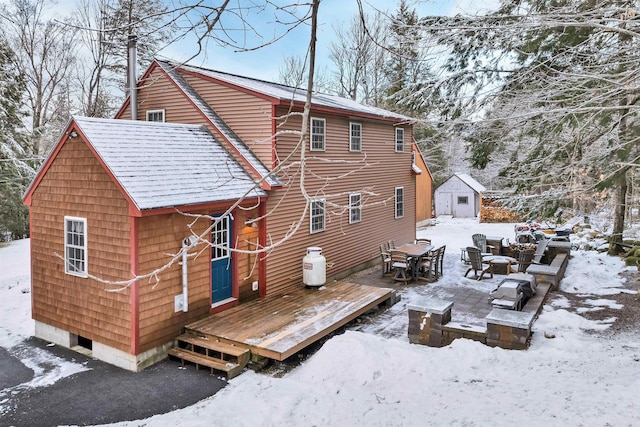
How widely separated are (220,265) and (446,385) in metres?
5.17

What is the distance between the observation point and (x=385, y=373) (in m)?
6.66

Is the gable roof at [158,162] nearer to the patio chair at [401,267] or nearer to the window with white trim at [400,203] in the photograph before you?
the patio chair at [401,267]

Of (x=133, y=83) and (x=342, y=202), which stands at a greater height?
(x=133, y=83)

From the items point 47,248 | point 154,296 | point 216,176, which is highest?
point 216,176

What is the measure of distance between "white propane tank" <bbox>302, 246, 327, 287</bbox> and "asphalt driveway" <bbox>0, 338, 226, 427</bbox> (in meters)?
3.98

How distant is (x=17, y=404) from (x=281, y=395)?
150 inches

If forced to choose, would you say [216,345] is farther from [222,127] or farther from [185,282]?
[222,127]

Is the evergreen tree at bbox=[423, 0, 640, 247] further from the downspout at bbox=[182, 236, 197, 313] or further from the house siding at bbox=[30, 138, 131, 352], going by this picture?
the house siding at bbox=[30, 138, 131, 352]

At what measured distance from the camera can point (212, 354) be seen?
25.8 ft

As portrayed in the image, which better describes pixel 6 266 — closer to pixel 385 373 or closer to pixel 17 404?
pixel 17 404

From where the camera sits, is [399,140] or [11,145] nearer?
[399,140]

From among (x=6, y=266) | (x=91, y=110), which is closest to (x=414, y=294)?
(x=6, y=266)

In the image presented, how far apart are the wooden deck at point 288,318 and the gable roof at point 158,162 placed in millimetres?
2348

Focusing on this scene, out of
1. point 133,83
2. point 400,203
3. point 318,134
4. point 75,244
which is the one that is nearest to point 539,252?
point 400,203
